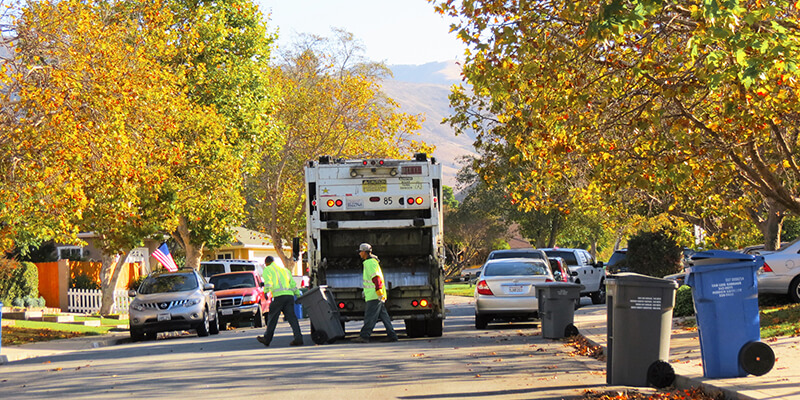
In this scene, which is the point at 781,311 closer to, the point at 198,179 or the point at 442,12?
the point at 442,12

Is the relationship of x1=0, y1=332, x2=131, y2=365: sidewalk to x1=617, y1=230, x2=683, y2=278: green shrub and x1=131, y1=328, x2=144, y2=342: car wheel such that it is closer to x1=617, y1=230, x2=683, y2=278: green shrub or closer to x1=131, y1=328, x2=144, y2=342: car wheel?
x1=131, y1=328, x2=144, y2=342: car wheel

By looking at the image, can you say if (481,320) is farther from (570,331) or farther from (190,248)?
(190,248)

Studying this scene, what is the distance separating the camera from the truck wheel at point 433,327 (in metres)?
18.1

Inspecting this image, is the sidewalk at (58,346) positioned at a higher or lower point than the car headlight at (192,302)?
lower

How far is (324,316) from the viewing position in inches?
671

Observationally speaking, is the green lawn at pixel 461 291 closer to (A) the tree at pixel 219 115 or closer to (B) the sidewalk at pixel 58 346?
(A) the tree at pixel 219 115

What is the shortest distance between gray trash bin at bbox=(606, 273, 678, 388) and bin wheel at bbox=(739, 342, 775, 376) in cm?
76

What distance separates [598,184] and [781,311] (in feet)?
13.9

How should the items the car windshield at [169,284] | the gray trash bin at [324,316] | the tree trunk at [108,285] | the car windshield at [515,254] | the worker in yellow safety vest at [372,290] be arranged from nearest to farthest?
the worker in yellow safety vest at [372,290] → the gray trash bin at [324,316] → the car windshield at [169,284] → the car windshield at [515,254] → the tree trunk at [108,285]

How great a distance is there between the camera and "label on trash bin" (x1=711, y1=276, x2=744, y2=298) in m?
9.82

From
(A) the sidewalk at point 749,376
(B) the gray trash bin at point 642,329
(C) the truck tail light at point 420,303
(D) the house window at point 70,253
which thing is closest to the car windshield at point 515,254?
(C) the truck tail light at point 420,303

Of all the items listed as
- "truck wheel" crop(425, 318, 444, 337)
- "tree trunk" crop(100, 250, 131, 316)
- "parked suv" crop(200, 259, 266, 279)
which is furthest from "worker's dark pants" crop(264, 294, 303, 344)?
"tree trunk" crop(100, 250, 131, 316)

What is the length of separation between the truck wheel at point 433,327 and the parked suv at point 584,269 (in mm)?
10578

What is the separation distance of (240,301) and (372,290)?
10175 mm
